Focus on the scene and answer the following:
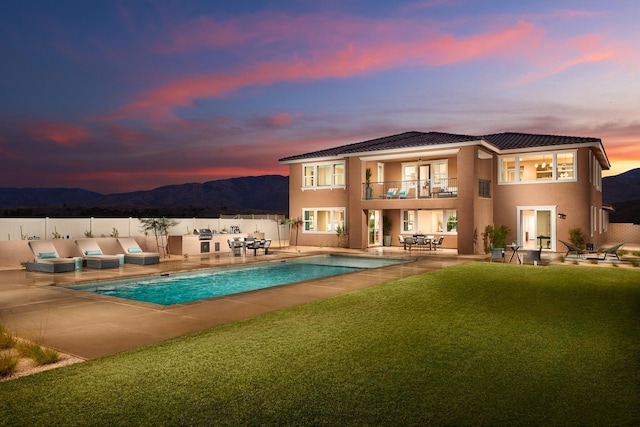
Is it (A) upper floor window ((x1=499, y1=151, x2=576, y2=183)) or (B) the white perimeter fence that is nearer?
(B) the white perimeter fence

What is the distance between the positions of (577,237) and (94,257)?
21285 mm

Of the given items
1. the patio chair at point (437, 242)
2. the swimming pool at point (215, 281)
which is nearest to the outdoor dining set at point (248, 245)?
the swimming pool at point (215, 281)

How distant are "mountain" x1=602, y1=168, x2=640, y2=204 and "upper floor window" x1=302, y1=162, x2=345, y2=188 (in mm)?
138436

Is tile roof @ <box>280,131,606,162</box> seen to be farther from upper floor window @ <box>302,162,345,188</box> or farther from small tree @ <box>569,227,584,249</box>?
small tree @ <box>569,227,584,249</box>

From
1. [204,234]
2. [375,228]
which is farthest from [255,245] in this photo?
[375,228]

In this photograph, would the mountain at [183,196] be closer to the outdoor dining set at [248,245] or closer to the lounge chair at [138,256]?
the outdoor dining set at [248,245]

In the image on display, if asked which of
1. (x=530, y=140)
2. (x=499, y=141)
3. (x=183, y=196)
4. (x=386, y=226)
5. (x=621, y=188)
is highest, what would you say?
(x=621, y=188)

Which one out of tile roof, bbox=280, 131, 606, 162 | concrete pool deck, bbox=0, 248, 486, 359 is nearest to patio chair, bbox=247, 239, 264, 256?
concrete pool deck, bbox=0, 248, 486, 359

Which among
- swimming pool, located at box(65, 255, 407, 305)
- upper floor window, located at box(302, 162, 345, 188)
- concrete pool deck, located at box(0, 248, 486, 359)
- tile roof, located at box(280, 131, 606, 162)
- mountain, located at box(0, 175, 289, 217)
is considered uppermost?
mountain, located at box(0, 175, 289, 217)

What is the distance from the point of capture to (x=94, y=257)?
1491 cm

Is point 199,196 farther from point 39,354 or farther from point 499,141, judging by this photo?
point 39,354

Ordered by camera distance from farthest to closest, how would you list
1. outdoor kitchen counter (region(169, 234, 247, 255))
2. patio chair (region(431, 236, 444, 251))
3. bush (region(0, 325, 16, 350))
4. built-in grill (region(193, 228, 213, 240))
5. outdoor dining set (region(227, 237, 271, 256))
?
patio chair (region(431, 236, 444, 251)) → built-in grill (region(193, 228, 213, 240)) → outdoor kitchen counter (region(169, 234, 247, 255)) → outdoor dining set (region(227, 237, 271, 256)) → bush (region(0, 325, 16, 350))

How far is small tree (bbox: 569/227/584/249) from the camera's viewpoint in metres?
21.3

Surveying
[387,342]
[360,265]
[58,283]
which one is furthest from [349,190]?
[387,342]
